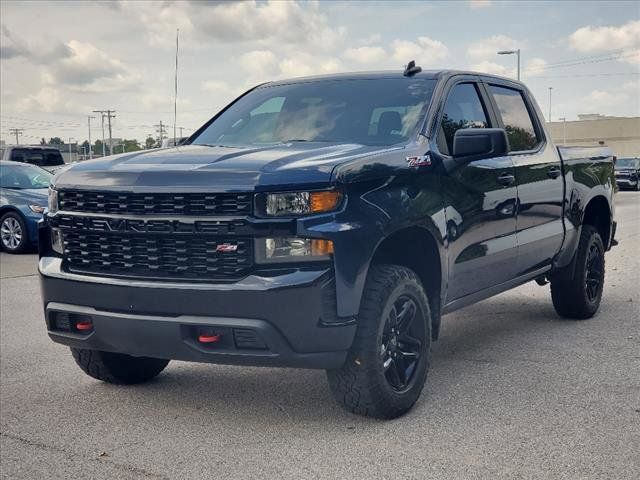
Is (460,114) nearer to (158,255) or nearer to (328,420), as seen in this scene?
(328,420)

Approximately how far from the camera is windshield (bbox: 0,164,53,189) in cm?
1464

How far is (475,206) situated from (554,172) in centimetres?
148

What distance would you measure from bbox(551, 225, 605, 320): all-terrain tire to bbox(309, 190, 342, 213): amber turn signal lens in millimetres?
3557

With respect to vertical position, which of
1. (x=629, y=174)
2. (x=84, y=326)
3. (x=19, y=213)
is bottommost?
(x=629, y=174)

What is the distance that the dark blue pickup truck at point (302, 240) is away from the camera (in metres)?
4.12

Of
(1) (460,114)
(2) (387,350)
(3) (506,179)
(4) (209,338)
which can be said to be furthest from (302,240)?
(3) (506,179)

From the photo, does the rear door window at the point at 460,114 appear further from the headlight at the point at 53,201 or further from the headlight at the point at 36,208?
the headlight at the point at 36,208

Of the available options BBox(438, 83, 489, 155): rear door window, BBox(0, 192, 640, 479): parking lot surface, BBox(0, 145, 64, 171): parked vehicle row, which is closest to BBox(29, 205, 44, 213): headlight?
BBox(0, 192, 640, 479): parking lot surface

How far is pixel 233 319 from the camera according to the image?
4.12 meters

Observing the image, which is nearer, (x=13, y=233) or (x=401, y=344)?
(x=401, y=344)

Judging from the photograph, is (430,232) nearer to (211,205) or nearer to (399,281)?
(399,281)

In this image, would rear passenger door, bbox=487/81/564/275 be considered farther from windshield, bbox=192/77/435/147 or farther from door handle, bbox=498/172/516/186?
windshield, bbox=192/77/435/147

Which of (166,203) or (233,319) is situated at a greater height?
(166,203)

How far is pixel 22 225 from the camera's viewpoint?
45.5 ft
